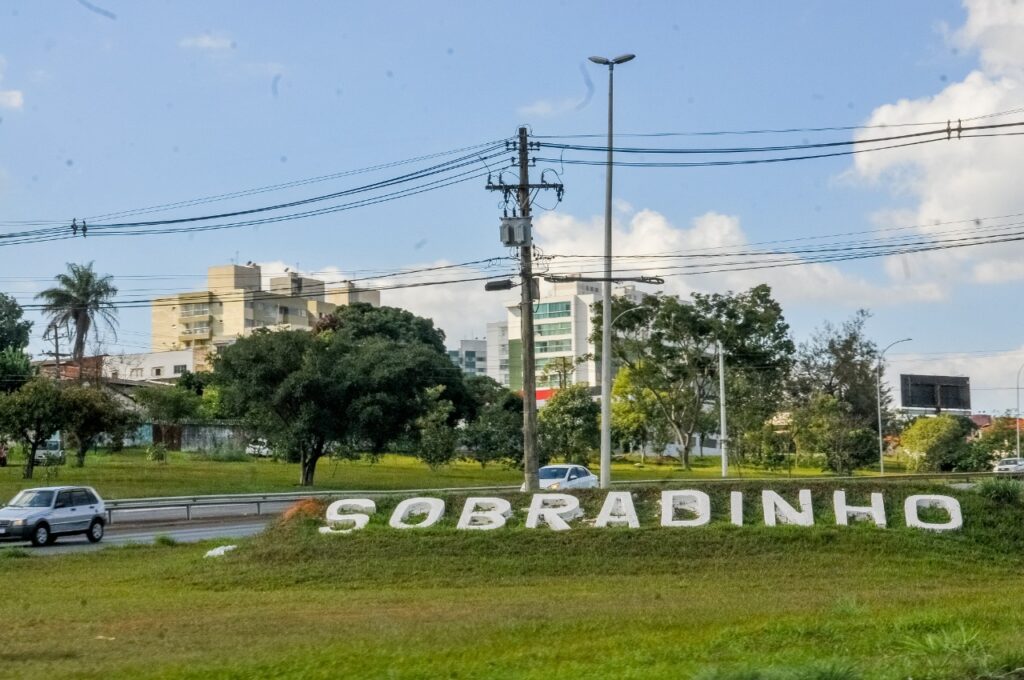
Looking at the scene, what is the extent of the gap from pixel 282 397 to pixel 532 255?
24487 millimetres

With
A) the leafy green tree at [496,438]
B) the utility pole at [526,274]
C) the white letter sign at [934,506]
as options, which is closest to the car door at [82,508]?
the utility pole at [526,274]

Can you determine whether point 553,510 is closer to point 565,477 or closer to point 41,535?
point 41,535

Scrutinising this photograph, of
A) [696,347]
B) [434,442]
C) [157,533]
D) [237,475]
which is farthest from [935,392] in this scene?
[157,533]

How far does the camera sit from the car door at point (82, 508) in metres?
33.8

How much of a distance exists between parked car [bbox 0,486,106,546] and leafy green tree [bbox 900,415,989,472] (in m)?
52.9

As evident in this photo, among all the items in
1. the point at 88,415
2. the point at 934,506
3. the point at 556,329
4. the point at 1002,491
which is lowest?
the point at 934,506

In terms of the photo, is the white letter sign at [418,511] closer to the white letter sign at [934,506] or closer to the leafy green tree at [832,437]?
the white letter sign at [934,506]

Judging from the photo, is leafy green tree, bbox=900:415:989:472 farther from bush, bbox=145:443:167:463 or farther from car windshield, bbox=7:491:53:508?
car windshield, bbox=7:491:53:508

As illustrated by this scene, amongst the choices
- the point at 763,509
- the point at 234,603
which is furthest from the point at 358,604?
the point at 763,509

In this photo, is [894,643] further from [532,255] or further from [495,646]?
[532,255]

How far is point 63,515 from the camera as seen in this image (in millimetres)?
33406

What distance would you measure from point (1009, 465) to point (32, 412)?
57.0 meters

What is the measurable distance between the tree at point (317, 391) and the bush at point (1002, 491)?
119ft

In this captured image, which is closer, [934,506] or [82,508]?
[934,506]
